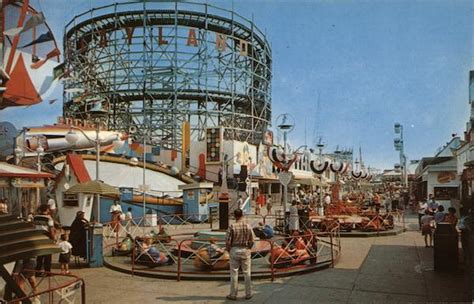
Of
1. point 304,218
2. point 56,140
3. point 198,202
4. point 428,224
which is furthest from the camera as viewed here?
point 56,140

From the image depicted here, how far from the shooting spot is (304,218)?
58.1ft

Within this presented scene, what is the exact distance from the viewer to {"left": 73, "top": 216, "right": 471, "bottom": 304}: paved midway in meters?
7.93

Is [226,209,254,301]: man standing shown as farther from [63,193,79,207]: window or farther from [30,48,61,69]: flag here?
[63,193,79,207]: window

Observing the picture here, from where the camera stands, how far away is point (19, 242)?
479 centimetres

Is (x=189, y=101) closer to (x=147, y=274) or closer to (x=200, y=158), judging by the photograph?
(x=200, y=158)

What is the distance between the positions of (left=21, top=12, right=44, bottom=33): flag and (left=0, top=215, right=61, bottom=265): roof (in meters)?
2.57

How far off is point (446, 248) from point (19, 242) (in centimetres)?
896

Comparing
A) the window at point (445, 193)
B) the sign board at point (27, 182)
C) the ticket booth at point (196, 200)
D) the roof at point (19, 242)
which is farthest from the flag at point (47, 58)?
the window at point (445, 193)

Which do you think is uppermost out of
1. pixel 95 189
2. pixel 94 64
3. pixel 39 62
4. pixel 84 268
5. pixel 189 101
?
pixel 94 64

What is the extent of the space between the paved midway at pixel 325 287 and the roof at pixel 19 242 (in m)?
3.26

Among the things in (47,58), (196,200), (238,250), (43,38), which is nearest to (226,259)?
(238,250)

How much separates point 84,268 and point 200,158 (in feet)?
92.8

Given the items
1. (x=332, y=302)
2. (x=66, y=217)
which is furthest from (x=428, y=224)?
(x=66, y=217)

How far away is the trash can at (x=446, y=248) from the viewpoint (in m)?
9.98
